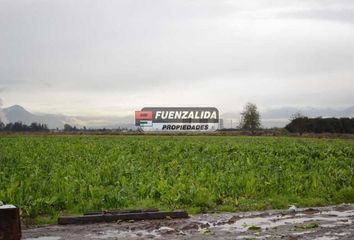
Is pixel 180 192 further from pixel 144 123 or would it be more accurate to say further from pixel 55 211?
pixel 144 123

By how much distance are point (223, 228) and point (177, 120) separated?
4277 inches

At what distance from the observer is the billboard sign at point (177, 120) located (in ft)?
378

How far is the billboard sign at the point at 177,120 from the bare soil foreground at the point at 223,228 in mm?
102405

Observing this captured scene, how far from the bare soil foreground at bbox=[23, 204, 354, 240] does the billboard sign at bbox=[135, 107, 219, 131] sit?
336 feet

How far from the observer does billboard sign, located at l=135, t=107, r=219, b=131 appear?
115 metres

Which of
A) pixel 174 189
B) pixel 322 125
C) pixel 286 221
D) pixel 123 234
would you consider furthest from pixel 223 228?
pixel 322 125

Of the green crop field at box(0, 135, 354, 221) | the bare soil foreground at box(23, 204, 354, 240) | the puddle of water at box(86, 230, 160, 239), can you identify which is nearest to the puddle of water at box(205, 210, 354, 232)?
the bare soil foreground at box(23, 204, 354, 240)

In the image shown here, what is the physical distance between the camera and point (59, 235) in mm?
9445

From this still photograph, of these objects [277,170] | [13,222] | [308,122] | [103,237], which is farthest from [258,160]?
[308,122]

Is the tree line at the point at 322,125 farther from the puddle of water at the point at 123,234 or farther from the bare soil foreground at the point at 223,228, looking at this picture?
the puddle of water at the point at 123,234

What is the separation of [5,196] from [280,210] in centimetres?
656

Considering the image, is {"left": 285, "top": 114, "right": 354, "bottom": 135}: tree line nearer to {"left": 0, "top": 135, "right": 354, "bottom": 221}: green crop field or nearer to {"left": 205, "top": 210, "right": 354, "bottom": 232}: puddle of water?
{"left": 0, "top": 135, "right": 354, "bottom": 221}: green crop field

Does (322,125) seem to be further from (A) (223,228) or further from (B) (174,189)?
(A) (223,228)

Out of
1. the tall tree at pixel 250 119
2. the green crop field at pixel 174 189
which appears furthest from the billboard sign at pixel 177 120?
the green crop field at pixel 174 189
